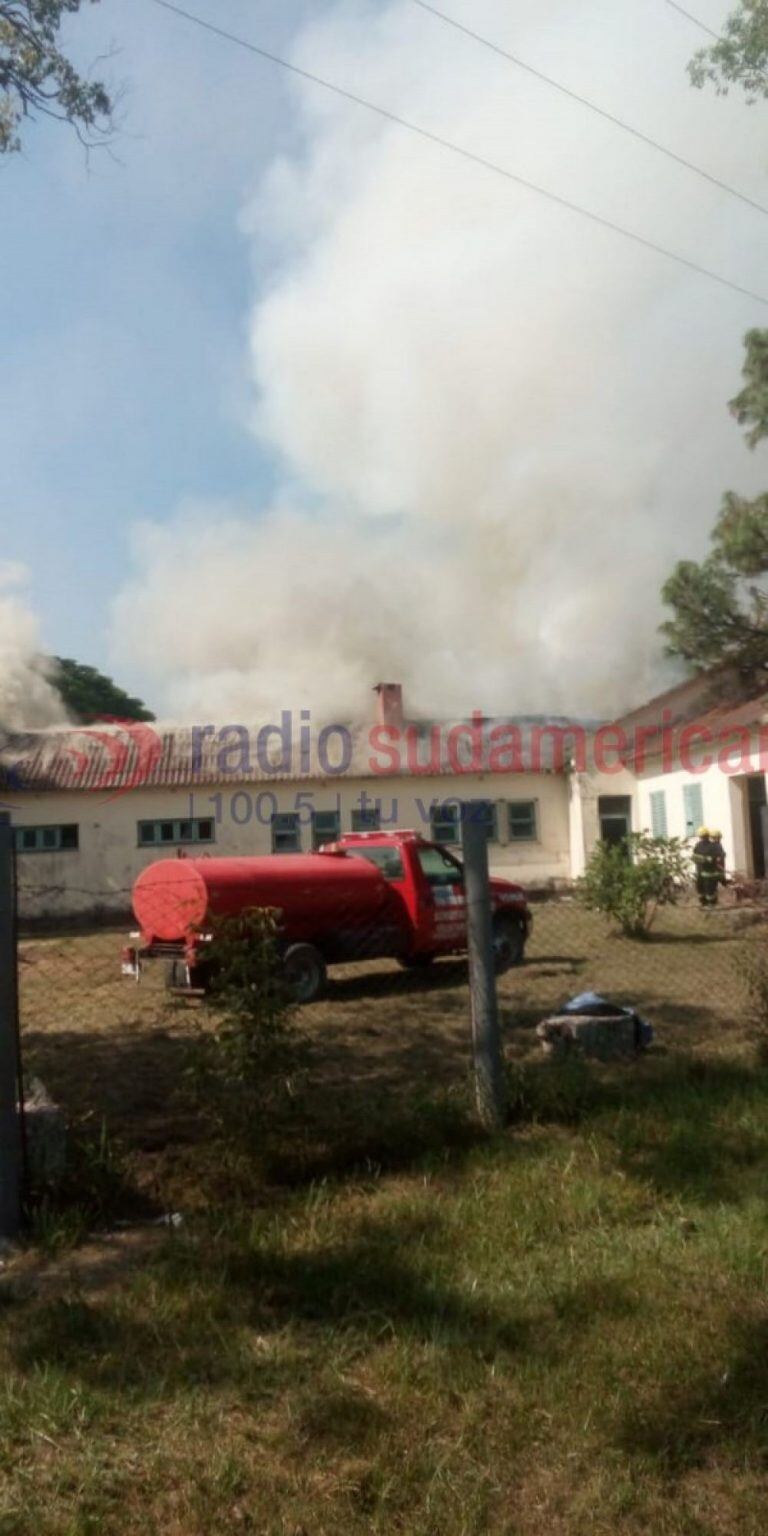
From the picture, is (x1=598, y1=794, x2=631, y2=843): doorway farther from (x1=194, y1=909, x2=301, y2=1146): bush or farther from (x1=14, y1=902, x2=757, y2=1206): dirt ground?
(x1=194, y1=909, x2=301, y2=1146): bush

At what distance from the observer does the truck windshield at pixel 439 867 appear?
13.2 meters

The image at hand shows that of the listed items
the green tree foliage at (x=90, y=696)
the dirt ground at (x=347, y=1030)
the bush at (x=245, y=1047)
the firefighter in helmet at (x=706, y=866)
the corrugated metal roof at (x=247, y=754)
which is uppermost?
the green tree foliage at (x=90, y=696)

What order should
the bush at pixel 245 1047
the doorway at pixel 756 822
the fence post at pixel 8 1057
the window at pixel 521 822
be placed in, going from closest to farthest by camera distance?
the fence post at pixel 8 1057
the bush at pixel 245 1047
the doorway at pixel 756 822
the window at pixel 521 822

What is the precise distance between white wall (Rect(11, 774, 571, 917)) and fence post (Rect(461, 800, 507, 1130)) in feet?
71.1

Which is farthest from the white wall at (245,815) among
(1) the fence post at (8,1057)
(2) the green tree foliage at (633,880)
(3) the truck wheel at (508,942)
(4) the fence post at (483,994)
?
(1) the fence post at (8,1057)

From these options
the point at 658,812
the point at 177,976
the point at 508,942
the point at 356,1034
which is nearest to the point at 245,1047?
the point at 356,1034

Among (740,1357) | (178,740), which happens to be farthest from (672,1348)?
(178,740)

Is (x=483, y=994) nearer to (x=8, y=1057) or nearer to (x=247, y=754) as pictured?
Answer: (x=8, y=1057)

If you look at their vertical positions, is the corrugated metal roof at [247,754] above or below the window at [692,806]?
above

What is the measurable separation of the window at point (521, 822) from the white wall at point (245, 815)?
12 centimetres

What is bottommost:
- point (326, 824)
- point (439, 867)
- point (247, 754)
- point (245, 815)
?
point (439, 867)

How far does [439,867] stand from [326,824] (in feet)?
48.0

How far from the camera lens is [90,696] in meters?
47.5

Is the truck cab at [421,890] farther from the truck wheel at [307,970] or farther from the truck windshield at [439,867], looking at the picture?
the truck wheel at [307,970]
